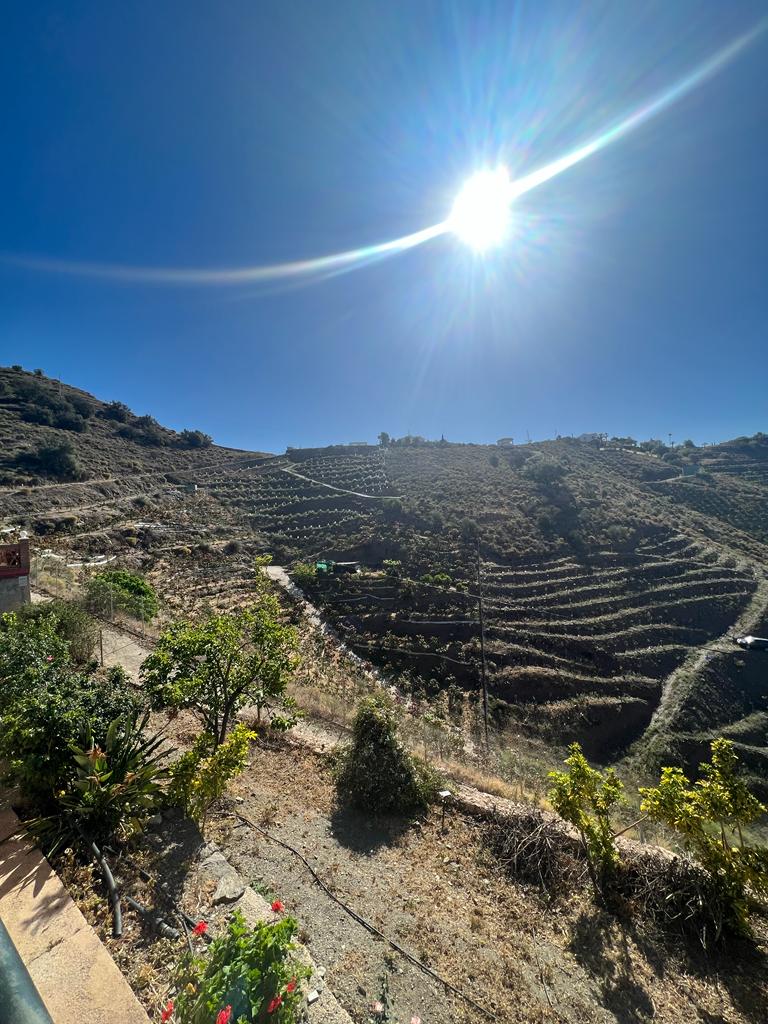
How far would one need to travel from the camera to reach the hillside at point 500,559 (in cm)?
1856

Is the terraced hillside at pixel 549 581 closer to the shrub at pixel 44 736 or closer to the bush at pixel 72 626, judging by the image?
the bush at pixel 72 626

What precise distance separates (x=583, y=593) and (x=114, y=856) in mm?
27370

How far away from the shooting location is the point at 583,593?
26000mm

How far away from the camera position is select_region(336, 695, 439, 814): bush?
491 cm

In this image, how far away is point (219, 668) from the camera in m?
5.17

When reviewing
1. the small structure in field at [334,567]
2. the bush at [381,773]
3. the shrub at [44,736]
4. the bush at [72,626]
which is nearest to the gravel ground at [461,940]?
the bush at [381,773]

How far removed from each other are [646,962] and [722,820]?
1288 mm

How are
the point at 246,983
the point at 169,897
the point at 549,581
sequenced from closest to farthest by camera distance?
the point at 246,983
the point at 169,897
the point at 549,581

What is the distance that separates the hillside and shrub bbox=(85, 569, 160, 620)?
3.23 metres

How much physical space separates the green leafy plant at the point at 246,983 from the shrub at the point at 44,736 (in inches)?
88.2

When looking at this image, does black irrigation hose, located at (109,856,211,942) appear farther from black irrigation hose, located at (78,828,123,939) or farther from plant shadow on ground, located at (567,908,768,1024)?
plant shadow on ground, located at (567,908,768,1024)

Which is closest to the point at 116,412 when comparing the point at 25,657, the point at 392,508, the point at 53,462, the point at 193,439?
the point at 193,439

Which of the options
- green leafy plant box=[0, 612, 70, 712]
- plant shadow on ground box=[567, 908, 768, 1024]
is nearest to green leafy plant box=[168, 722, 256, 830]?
green leafy plant box=[0, 612, 70, 712]

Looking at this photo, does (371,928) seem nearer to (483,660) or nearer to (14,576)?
(14,576)
